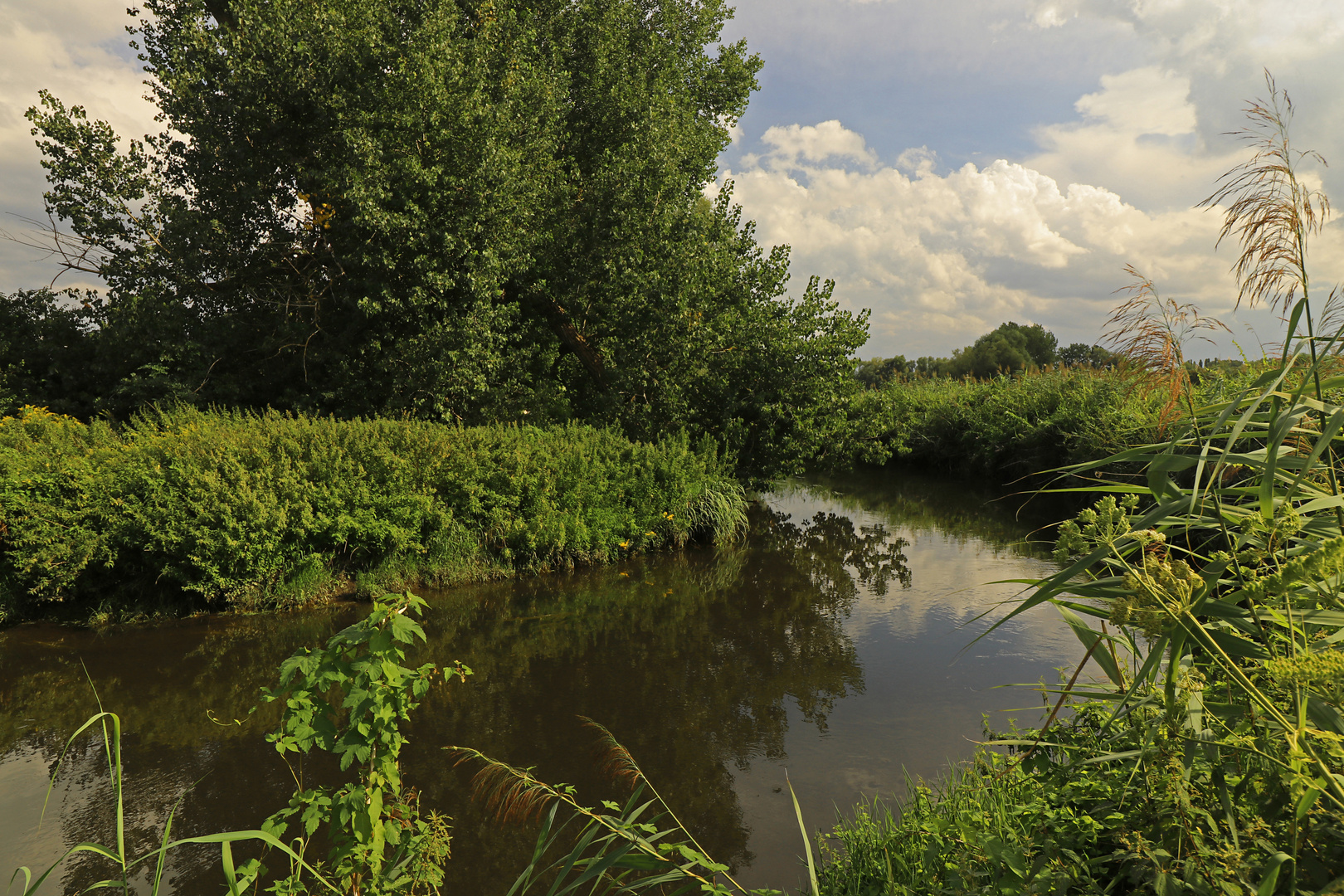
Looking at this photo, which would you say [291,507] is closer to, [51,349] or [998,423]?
[51,349]

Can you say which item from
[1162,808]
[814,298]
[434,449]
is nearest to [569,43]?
[814,298]

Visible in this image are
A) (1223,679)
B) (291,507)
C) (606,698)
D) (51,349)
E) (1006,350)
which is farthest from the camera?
(1006,350)

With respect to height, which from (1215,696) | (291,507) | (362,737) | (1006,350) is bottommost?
(291,507)

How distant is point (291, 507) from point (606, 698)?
4.44 m

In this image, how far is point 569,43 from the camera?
1574 centimetres

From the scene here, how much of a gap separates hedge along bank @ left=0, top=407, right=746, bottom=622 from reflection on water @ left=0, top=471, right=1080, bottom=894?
495 millimetres

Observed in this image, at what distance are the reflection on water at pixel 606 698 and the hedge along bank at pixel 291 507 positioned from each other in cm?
49

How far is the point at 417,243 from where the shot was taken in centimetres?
1210

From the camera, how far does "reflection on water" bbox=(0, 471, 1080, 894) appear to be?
13.8 feet

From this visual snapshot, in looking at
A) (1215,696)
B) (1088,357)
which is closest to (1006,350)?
(1088,357)

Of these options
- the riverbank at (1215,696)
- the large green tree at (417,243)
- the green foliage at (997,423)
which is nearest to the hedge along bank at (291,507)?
the large green tree at (417,243)

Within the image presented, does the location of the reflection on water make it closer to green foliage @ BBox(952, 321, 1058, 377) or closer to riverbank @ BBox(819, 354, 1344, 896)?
riverbank @ BBox(819, 354, 1344, 896)

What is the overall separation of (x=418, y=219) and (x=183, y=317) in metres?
5.18

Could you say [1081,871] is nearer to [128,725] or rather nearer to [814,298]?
[128,725]
